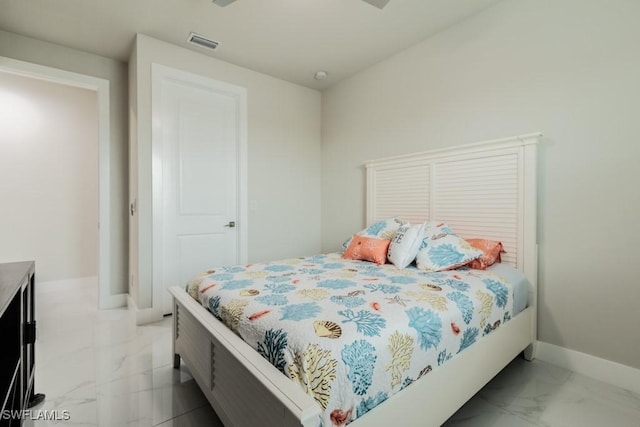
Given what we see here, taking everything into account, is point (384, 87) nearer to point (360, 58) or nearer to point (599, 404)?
point (360, 58)

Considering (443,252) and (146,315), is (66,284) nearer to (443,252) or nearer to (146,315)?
(146,315)

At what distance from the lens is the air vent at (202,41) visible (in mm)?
2798

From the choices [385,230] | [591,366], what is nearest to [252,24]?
[385,230]

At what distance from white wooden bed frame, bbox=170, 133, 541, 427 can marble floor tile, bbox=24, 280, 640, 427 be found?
0.50 feet

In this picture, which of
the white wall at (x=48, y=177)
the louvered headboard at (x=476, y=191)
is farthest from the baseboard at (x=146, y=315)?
the louvered headboard at (x=476, y=191)

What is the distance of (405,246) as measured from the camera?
2227mm

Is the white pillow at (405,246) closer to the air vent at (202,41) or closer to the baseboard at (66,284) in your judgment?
the air vent at (202,41)

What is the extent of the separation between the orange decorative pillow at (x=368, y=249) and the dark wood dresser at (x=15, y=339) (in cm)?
197

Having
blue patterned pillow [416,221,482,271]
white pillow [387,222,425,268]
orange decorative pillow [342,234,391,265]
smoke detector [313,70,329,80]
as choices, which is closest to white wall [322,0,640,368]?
blue patterned pillow [416,221,482,271]

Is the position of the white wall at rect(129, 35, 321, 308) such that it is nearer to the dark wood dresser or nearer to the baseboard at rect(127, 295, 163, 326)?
the baseboard at rect(127, 295, 163, 326)

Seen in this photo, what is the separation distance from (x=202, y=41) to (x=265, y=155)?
1265mm

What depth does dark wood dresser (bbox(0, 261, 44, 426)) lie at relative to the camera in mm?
1106

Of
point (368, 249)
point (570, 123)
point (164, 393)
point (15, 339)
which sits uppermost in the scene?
point (570, 123)

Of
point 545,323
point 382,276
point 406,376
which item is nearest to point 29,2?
point 382,276
